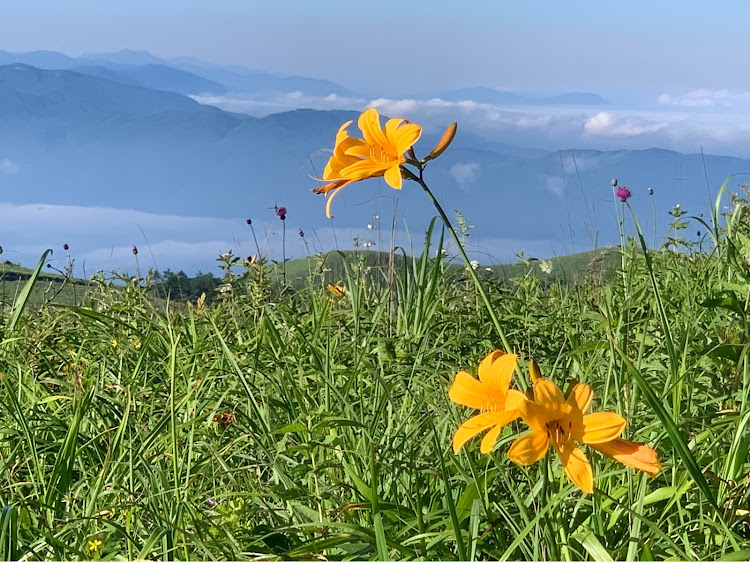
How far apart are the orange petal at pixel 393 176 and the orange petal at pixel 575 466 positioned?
0.52 metres

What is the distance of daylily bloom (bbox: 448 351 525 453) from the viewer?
1143 millimetres

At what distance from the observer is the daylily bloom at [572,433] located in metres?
1.11

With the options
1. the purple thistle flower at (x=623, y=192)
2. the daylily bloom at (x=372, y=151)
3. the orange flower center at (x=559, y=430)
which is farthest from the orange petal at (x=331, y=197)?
the purple thistle flower at (x=623, y=192)

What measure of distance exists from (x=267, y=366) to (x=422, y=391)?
571mm

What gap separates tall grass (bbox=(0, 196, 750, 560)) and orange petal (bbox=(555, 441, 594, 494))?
16cm

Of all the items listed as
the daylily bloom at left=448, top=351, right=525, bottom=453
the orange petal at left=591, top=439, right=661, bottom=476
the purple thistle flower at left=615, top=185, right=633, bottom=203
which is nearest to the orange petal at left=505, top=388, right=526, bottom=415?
the daylily bloom at left=448, top=351, right=525, bottom=453

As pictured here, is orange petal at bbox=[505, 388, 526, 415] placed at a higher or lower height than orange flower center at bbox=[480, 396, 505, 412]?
higher

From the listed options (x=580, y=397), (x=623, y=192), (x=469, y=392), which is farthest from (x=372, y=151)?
(x=623, y=192)

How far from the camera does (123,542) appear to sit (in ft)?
5.67

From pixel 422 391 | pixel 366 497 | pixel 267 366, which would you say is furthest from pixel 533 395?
pixel 267 366

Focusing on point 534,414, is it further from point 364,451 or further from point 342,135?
point 364,451

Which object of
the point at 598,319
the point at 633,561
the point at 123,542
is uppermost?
the point at 598,319

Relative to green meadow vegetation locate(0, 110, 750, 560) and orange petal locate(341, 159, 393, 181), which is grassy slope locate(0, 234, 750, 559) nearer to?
green meadow vegetation locate(0, 110, 750, 560)

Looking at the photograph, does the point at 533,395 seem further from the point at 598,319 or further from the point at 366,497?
the point at 598,319
